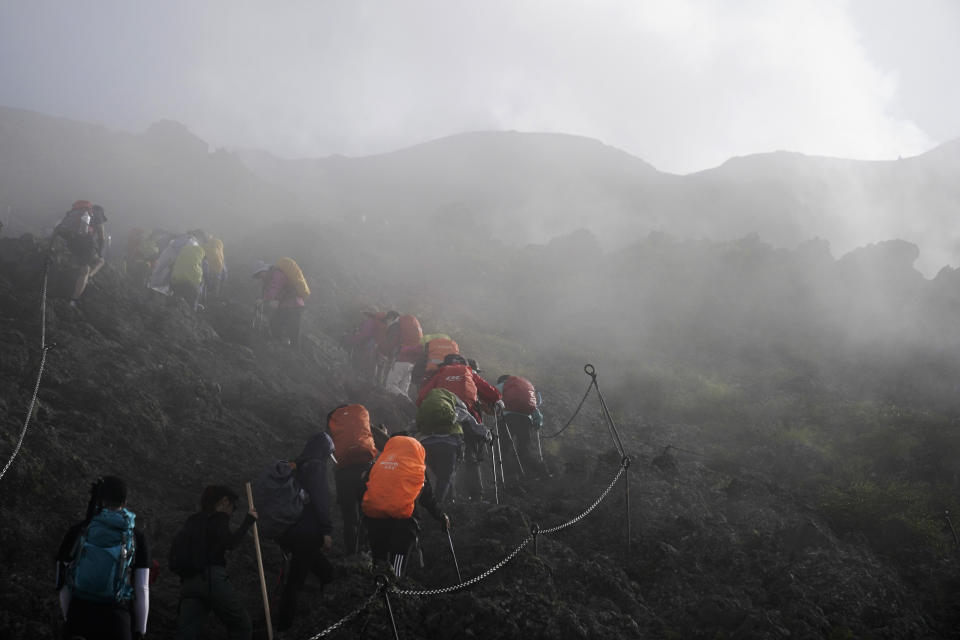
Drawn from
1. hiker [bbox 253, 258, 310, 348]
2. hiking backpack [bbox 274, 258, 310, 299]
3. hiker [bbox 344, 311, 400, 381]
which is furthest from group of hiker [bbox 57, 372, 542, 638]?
hiker [bbox 253, 258, 310, 348]

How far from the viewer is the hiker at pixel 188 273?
14.4m

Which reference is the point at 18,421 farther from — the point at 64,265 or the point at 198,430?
the point at 64,265

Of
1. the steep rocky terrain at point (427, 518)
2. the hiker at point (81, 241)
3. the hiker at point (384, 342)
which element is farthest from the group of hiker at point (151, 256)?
the hiker at point (384, 342)

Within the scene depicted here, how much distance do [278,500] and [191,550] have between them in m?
1.01

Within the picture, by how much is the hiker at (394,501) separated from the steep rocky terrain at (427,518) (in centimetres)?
45

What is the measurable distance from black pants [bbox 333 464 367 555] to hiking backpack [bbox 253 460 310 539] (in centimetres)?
153

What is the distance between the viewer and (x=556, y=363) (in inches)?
939

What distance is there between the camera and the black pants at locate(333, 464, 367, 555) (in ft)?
27.0

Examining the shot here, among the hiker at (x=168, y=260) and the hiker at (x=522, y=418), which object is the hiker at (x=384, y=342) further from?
the hiker at (x=168, y=260)

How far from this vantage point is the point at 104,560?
5035 mm

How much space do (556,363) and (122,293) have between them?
15111 mm

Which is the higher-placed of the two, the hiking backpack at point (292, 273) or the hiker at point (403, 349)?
the hiking backpack at point (292, 273)

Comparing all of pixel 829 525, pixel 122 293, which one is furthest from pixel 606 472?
pixel 122 293

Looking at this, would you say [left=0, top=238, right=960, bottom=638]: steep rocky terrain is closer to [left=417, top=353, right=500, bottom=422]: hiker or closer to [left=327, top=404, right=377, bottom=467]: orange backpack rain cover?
[left=327, top=404, right=377, bottom=467]: orange backpack rain cover
